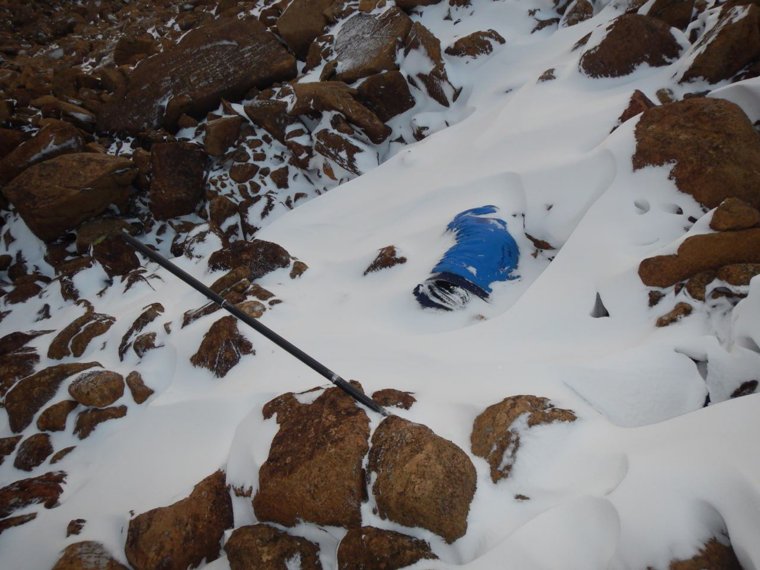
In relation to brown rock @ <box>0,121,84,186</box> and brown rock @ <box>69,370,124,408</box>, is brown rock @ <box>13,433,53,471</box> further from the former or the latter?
brown rock @ <box>0,121,84,186</box>

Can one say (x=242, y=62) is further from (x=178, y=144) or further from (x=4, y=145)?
(x=4, y=145)

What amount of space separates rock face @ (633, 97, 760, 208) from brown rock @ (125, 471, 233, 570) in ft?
10.9

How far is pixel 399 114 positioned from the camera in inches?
218

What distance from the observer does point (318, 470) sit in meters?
1.67

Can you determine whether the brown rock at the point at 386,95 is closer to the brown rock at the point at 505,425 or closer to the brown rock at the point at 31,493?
the brown rock at the point at 505,425

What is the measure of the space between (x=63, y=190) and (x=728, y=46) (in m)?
6.98

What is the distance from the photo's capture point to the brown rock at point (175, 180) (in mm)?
5293

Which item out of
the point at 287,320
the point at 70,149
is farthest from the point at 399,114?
the point at 70,149

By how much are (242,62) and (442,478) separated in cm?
679

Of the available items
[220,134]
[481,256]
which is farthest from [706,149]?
[220,134]

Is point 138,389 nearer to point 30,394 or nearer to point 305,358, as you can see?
point 30,394

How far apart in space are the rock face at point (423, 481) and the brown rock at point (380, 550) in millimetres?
66

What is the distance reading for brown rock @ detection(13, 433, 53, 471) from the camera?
8.43 ft

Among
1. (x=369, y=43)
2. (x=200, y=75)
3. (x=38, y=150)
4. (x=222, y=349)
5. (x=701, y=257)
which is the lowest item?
(x=222, y=349)
